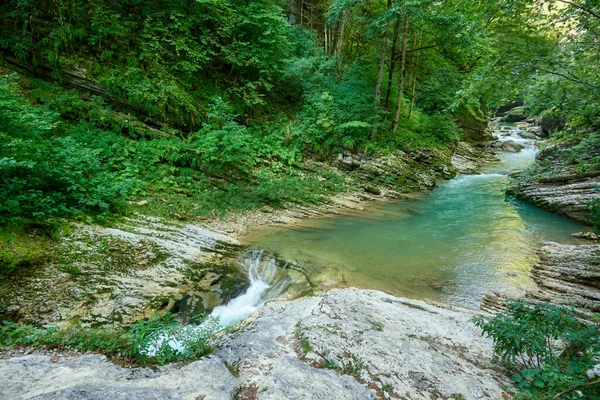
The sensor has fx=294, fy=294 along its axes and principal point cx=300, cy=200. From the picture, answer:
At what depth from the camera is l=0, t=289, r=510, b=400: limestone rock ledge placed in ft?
9.09

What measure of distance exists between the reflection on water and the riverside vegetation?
1.99 m

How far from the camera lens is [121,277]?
18.2ft

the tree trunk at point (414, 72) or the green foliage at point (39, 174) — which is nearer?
the green foliage at point (39, 174)

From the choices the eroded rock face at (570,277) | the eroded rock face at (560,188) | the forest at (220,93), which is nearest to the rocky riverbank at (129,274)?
the forest at (220,93)

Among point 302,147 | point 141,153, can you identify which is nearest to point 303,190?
point 302,147

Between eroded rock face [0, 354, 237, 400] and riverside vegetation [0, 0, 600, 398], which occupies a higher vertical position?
riverside vegetation [0, 0, 600, 398]

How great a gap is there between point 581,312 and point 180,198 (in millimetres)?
9592

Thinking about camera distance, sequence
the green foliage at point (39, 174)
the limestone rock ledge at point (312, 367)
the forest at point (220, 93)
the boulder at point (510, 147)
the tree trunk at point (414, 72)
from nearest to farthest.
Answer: the limestone rock ledge at point (312, 367) < the green foliage at point (39, 174) < the forest at point (220, 93) < the tree trunk at point (414, 72) < the boulder at point (510, 147)

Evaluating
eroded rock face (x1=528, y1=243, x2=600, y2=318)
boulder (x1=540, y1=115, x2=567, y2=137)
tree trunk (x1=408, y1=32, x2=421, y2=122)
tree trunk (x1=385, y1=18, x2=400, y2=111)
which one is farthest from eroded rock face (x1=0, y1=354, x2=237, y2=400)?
boulder (x1=540, y1=115, x2=567, y2=137)

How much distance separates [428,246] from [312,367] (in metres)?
6.37

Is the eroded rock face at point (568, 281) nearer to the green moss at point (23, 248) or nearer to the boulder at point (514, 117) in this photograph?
the green moss at point (23, 248)

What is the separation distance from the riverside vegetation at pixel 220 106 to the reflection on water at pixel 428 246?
1.99 metres

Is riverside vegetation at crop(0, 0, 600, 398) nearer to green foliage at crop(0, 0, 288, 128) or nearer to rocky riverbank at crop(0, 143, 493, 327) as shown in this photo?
green foliage at crop(0, 0, 288, 128)

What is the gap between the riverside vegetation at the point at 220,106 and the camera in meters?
5.58
